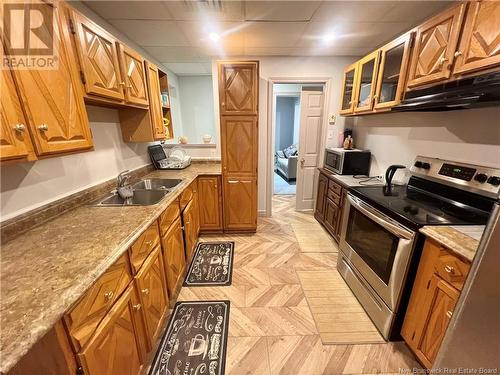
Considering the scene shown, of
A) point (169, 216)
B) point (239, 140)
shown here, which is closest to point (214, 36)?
point (239, 140)

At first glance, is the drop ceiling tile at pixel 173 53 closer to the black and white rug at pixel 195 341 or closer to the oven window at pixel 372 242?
the oven window at pixel 372 242

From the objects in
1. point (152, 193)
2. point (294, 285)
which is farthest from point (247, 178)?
point (294, 285)

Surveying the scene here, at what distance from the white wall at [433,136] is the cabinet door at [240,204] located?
1674 mm

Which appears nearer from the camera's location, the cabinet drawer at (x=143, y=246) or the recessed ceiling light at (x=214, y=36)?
the cabinet drawer at (x=143, y=246)

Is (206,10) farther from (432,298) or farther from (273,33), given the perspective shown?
(432,298)

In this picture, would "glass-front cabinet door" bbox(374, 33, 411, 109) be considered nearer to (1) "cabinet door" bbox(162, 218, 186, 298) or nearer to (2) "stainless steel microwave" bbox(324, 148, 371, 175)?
(2) "stainless steel microwave" bbox(324, 148, 371, 175)

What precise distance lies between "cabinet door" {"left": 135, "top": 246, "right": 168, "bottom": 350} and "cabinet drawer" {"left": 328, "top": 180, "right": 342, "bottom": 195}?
83.1 inches

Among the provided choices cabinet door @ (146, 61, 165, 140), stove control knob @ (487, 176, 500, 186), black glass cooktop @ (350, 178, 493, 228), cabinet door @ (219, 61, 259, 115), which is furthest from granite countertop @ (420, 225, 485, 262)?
cabinet door @ (146, 61, 165, 140)

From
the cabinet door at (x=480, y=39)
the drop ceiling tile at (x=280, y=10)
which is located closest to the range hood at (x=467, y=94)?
the cabinet door at (x=480, y=39)

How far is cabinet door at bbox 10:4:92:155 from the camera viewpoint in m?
0.95

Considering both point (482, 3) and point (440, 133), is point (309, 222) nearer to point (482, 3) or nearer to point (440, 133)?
point (440, 133)

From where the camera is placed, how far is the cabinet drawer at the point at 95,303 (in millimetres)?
752

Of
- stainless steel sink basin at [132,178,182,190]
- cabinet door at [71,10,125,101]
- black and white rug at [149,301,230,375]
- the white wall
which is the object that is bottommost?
black and white rug at [149,301,230,375]

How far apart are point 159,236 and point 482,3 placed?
8.40 ft
